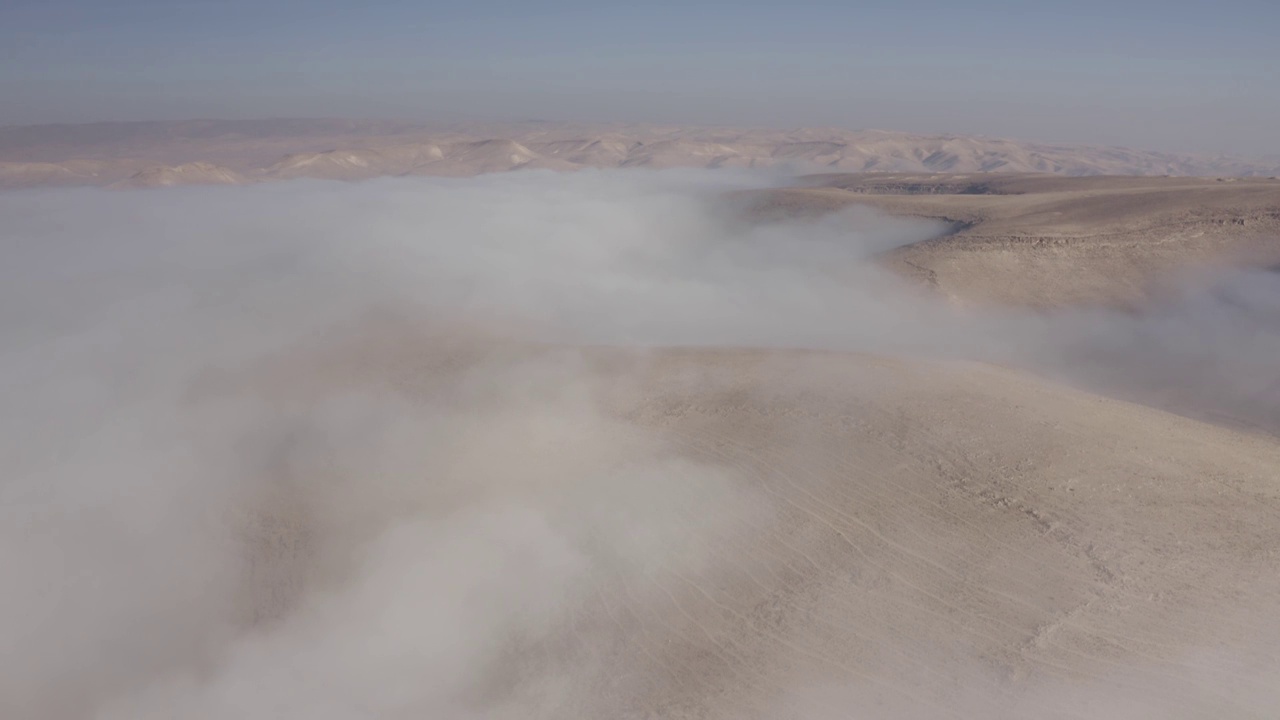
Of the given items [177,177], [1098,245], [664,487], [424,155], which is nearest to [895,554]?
[664,487]

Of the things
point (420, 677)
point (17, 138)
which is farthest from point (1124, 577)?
point (17, 138)

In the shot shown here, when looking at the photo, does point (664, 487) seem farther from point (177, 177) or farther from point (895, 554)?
point (177, 177)

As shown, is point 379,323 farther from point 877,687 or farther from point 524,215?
point 524,215

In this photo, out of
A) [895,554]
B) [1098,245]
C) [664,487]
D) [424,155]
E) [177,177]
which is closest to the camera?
[895,554]

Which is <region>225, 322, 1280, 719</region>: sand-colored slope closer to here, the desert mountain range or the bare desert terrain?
the bare desert terrain

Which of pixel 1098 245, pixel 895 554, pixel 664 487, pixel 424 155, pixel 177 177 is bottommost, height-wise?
pixel 895 554

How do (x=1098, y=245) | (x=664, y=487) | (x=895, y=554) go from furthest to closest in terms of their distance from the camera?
(x=1098, y=245) < (x=664, y=487) < (x=895, y=554)
